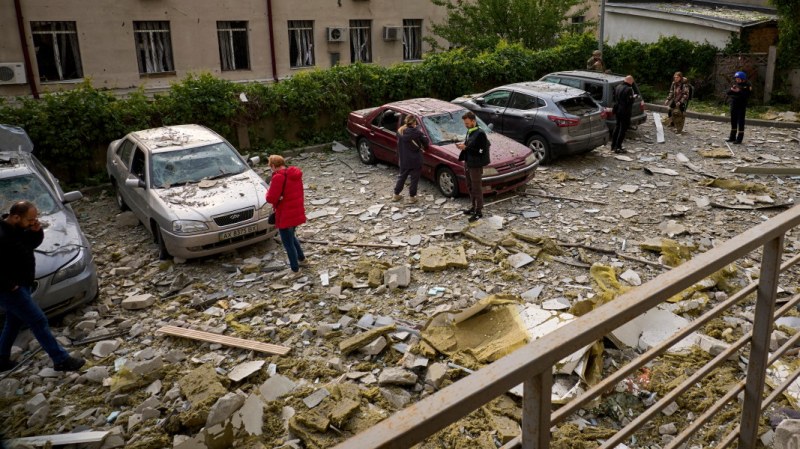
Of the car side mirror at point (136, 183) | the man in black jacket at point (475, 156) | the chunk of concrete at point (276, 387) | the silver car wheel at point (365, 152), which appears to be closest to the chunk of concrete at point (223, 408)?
the chunk of concrete at point (276, 387)

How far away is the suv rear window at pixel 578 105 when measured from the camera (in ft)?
44.8

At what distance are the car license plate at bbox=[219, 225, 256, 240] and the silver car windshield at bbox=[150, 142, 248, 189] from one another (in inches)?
55.1

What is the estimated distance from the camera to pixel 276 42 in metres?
22.3

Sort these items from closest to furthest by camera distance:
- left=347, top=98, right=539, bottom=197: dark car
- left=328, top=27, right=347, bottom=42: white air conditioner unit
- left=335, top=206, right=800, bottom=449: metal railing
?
left=335, top=206, right=800, bottom=449: metal railing, left=347, top=98, right=539, bottom=197: dark car, left=328, top=27, right=347, bottom=42: white air conditioner unit

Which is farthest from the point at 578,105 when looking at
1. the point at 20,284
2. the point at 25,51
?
the point at 25,51

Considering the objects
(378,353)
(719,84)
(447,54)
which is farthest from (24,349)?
(719,84)

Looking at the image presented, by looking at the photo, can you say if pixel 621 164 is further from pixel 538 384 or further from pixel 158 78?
pixel 158 78

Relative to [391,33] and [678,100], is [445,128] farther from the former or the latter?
[391,33]

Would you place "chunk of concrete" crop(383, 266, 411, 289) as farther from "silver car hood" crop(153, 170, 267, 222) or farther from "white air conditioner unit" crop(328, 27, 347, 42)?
"white air conditioner unit" crop(328, 27, 347, 42)

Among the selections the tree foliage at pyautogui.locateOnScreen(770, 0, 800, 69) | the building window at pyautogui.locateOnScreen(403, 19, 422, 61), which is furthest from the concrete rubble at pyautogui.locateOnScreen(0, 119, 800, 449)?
the building window at pyautogui.locateOnScreen(403, 19, 422, 61)

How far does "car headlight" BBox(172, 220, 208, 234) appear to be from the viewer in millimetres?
8719

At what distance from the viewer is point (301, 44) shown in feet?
76.6

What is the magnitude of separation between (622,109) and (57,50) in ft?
55.8

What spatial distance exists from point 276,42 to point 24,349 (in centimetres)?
1769
